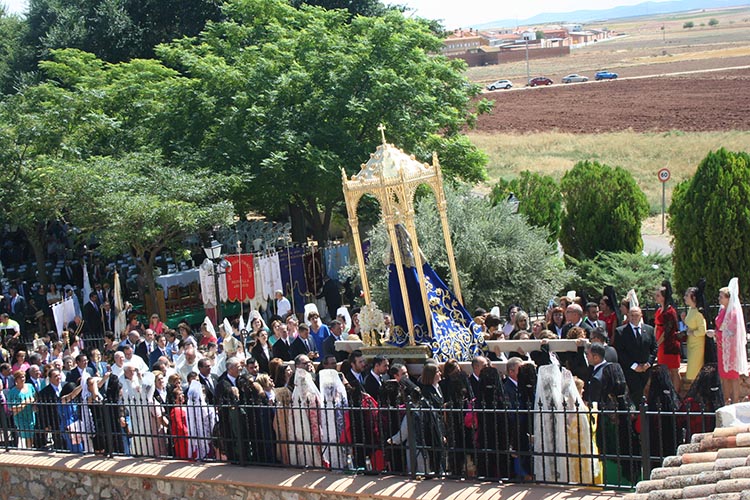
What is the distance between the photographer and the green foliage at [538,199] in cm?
2516

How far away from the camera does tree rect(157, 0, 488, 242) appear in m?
23.7

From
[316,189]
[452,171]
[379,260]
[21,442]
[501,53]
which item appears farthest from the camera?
[501,53]

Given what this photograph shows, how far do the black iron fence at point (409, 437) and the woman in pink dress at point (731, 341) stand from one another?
173 cm

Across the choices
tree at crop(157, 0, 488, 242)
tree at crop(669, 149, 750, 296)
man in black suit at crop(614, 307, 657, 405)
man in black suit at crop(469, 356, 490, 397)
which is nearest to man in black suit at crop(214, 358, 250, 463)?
man in black suit at crop(469, 356, 490, 397)

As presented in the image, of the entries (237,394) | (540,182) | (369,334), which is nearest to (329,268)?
(540,182)

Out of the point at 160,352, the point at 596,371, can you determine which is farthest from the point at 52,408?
the point at 596,371

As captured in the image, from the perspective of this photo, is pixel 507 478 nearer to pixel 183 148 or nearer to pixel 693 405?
pixel 693 405

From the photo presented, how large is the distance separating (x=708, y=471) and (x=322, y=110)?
19.2 metres

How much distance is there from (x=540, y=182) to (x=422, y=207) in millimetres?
7714

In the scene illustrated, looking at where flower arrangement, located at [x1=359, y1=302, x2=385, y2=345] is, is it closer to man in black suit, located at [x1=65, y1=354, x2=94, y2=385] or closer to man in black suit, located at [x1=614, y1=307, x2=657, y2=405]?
man in black suit, located at [x1=614, y1=307, x2=657, y2=405]

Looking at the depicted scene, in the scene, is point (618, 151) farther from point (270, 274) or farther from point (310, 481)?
point (310, 481)

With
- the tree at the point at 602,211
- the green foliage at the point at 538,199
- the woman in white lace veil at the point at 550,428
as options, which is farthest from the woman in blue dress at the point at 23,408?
the tree at the point at 602,211

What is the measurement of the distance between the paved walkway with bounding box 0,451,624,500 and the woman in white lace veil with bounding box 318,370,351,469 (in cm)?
19

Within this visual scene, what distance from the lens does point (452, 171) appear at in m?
25.5
